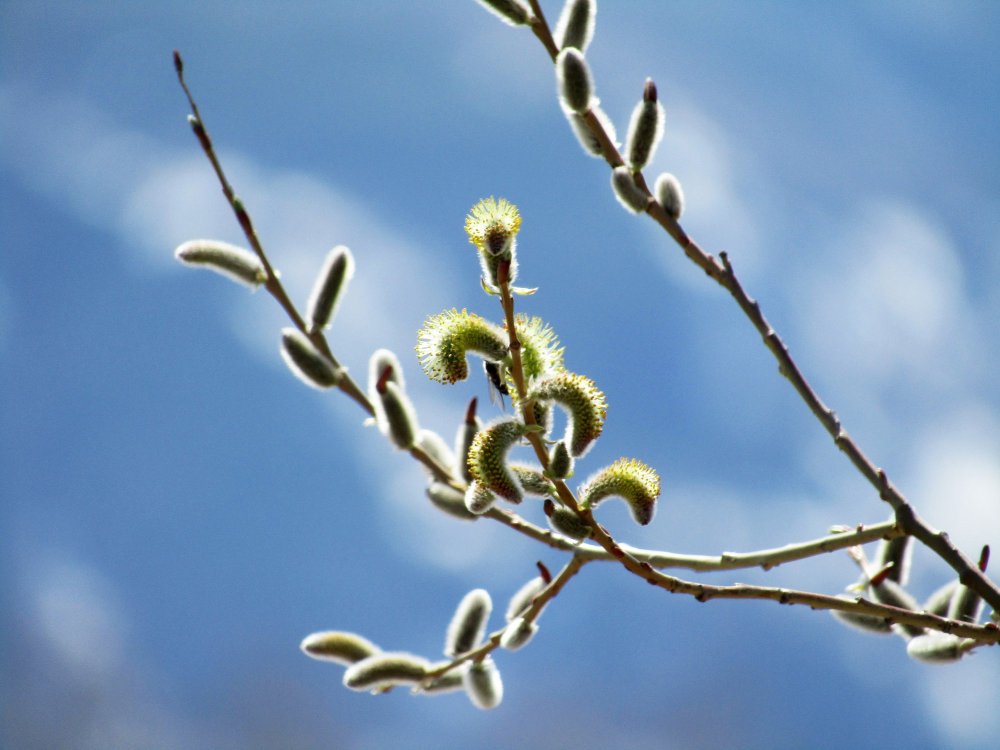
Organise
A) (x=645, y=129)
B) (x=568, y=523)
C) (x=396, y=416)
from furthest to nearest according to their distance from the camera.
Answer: (x=645, y=129)
(x=568, y=523)
(x=396, y=416)

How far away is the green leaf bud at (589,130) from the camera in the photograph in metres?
1.48

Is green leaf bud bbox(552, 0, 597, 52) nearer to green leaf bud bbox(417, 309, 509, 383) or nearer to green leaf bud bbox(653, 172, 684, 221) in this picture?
green leaf bud bbox(653, 172, 684, 221)

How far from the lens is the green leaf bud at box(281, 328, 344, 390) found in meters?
1.25

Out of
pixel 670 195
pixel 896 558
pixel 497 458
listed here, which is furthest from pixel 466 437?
pixel 896 558

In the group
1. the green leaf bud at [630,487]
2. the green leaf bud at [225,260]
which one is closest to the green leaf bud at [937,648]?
the green leaf bud at [630,487]

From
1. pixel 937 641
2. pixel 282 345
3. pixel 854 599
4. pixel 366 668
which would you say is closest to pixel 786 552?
pixel 854 599

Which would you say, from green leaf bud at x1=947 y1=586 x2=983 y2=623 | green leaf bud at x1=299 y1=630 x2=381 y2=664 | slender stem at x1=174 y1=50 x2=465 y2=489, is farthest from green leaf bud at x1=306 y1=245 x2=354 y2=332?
green leaf bud at x1=947 y1=586 x2=983 y2=623

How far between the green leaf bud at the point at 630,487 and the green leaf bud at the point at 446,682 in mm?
285

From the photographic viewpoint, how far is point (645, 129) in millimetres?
1443

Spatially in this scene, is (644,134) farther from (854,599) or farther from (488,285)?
(854,599)

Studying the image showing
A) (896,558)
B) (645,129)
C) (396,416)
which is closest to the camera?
(396,416)

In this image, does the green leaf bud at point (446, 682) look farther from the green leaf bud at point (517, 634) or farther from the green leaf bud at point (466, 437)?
the green leaf bud at point (466, 437)

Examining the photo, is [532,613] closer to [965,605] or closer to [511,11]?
[965,605]

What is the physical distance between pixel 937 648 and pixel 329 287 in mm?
943
